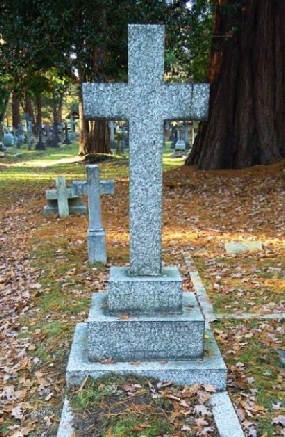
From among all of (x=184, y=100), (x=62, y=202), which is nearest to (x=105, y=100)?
(x=184, y=100)

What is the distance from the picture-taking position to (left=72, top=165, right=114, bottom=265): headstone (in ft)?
23.4

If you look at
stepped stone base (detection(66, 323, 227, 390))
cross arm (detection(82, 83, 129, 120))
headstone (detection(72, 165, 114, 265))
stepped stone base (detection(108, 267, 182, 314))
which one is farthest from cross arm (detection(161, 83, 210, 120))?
headstone (detection(72, 165, 114, 265))

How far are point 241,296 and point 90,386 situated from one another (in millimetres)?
2761

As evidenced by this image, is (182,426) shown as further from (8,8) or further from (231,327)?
(8,8)

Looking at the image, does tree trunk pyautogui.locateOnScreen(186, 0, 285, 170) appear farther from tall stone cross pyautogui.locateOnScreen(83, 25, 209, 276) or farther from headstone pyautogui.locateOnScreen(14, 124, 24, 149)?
headstone pyautogui.locateOnScreen(14, 124, 24, 149)

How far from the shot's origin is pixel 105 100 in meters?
3.82

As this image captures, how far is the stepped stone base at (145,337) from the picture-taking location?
3.85m

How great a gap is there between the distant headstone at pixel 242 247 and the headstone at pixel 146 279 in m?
3.94

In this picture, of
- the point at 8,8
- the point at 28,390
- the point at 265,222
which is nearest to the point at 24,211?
the point at 8,8

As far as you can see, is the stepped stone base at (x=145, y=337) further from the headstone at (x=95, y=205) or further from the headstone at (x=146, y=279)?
the headstone at (x=95, y=205)

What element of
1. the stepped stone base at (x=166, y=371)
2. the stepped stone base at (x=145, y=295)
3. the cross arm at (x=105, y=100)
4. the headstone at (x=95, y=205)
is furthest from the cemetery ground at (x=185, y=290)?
the cross arm at (x=105, y=100)

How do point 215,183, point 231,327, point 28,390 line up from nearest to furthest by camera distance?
point 28,390, point 231,327, point 215,183

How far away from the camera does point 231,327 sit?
16.7 feet

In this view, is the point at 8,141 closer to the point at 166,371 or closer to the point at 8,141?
the point at 8,141
